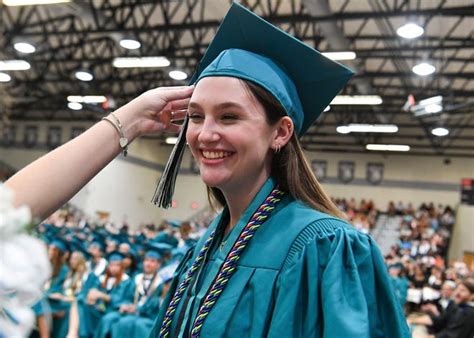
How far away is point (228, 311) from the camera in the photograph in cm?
130

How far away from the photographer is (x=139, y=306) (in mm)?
6141

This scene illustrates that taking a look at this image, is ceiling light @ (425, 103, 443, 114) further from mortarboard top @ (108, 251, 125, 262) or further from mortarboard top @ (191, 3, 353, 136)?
mortarboard top @ (191, 3, 353, 136)

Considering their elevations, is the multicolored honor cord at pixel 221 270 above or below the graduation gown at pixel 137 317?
above

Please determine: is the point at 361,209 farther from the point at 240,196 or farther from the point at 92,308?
the point at 240,196

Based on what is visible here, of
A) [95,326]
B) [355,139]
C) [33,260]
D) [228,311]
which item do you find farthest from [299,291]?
[355,139]

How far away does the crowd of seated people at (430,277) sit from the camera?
6.67 metres

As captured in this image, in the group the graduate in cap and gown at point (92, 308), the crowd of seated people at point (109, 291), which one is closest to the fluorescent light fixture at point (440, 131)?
the crowd of seated people at point (109, 291)

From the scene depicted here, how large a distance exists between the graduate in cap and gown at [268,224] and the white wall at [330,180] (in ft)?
81.5

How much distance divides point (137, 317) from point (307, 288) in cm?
506

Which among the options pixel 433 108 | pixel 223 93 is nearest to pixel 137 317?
pixel 223 93

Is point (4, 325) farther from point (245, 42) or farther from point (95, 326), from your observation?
point (95, 326)

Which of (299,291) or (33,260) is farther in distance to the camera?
(299,291)

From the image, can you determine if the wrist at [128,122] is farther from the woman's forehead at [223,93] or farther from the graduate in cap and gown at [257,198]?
the woman's forehead at [223,93]

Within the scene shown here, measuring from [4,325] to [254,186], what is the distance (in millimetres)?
966
